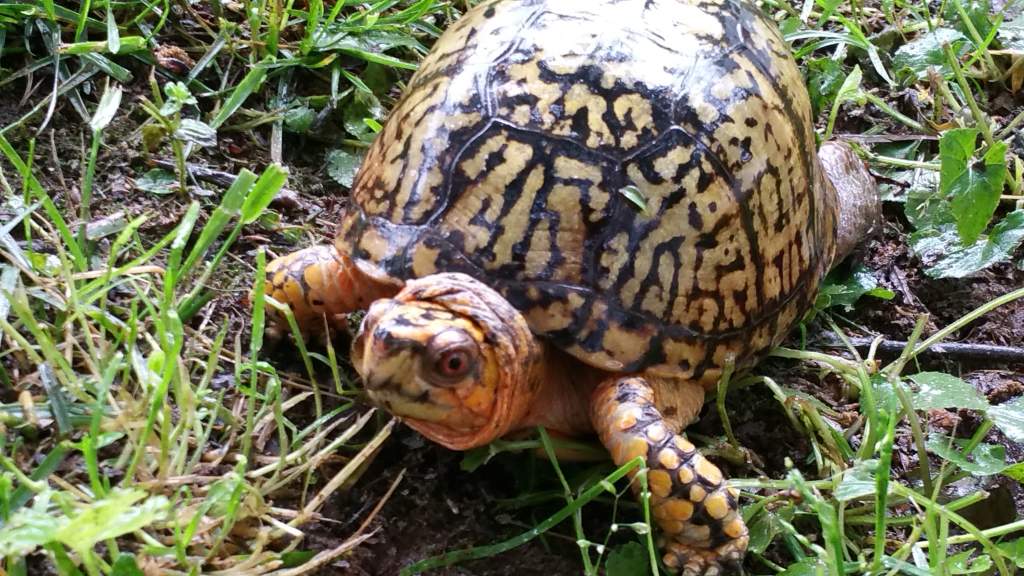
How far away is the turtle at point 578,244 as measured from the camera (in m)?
1.38

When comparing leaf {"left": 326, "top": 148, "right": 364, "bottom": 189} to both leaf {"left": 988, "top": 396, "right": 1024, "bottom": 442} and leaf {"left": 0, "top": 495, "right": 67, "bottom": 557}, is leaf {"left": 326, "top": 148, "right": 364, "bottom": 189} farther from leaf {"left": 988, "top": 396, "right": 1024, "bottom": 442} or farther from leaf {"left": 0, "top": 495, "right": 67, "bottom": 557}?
leaf {"left": 988, "top": 396, "right": 1024, "bottom": 442}

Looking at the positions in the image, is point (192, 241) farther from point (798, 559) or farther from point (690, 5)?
point (798, 559)

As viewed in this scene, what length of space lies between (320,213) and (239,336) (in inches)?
20.2

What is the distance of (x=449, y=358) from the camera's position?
1287mm

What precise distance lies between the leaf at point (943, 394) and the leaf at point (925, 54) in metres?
1.10

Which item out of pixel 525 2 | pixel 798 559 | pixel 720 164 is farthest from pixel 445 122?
pixel 798 559

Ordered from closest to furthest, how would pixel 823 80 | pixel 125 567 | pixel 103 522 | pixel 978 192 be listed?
pixel 103 522
pixel 125 567
pixel 978 192
pixel 823 80

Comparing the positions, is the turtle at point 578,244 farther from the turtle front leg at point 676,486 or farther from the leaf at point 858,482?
the leaf at point 858,482

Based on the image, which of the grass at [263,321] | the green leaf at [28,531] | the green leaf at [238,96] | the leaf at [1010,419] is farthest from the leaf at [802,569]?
the green leaf at [238,96]

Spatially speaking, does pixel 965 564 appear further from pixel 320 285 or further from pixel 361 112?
pixel 361 112

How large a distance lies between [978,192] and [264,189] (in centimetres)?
156

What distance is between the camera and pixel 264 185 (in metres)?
1.31

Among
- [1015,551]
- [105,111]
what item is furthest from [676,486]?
[105,111]

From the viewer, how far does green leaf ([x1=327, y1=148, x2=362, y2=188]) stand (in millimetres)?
2076
